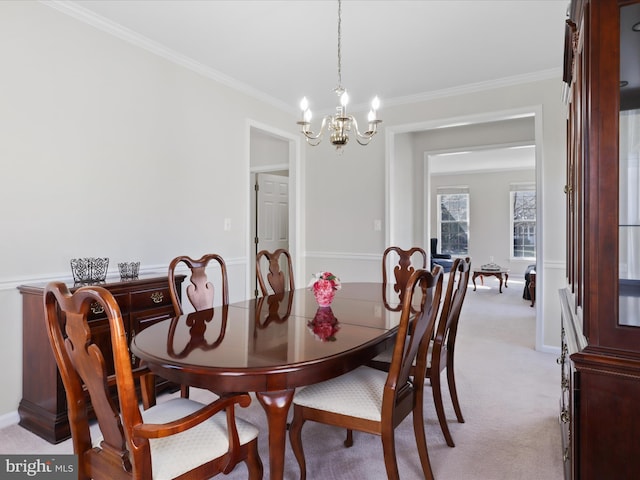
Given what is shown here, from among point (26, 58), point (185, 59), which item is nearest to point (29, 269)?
point (26, 58)

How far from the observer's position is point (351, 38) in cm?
309

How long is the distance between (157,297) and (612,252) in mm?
2545

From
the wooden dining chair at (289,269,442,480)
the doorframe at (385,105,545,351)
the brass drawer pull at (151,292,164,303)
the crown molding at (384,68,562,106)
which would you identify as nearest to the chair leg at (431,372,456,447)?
the wooden dining chair at (289,269,442,480)

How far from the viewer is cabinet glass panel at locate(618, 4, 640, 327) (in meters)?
1.10

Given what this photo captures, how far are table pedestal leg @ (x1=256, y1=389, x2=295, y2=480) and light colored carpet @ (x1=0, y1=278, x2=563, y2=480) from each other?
20.6 inches

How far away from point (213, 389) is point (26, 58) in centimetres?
248

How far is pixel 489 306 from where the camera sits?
608cm

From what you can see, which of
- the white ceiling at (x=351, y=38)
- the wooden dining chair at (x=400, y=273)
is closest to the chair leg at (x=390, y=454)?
the wooden dining chair at (x=400, y=273)

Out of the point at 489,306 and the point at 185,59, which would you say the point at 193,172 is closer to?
the point at 185,59

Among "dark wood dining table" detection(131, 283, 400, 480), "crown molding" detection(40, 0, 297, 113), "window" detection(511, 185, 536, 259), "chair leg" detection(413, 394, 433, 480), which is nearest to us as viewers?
"dark wood dining table" detection(131, 283, 400, 480)

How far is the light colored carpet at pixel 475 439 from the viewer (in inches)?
74.2

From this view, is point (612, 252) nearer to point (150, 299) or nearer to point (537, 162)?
point (150, 299)

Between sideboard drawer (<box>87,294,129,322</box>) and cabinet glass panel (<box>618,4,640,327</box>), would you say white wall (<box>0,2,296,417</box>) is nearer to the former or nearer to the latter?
sideboard drawer (<box>87,294,129,322</box>)

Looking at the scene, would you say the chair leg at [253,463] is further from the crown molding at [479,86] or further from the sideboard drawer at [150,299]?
the crown molding at [479,86]
